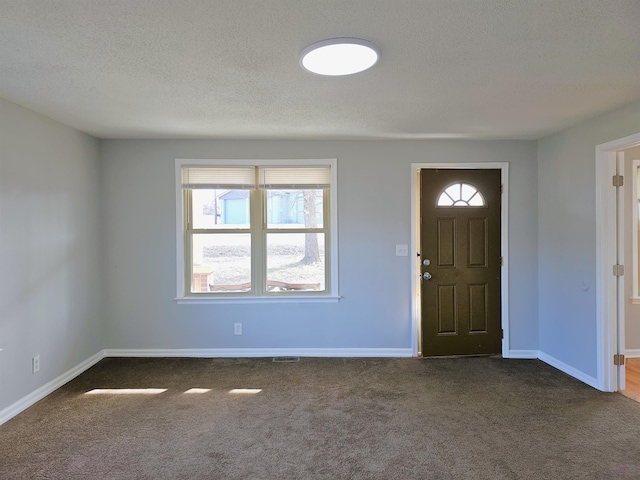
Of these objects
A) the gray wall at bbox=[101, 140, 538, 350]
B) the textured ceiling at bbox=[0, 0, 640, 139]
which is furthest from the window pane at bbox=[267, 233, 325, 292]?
the textured ceiling at bbox=[0, 0, 640, 139]

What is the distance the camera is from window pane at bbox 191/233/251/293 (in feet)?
13.3

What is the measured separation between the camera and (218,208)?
404 cm

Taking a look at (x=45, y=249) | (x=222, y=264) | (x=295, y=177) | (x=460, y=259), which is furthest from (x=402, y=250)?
(x=45, y=249)

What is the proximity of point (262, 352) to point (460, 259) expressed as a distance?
241 centimetres

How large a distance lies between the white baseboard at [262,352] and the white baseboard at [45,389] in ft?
0.81

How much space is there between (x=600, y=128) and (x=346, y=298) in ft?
9.16

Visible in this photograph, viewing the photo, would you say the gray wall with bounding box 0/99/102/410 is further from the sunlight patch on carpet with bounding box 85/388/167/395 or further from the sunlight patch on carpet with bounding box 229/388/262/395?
the sunlight patch on carpet with bounding box 229/388/262/395

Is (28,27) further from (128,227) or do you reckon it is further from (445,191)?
(445,191)

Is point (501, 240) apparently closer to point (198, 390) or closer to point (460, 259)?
point (460, 259)

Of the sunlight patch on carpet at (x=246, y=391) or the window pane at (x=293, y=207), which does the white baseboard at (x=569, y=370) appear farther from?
the sunlight patch on carpet at (x=246, y=391)

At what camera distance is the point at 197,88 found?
246cm

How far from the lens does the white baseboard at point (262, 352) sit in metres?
3.95

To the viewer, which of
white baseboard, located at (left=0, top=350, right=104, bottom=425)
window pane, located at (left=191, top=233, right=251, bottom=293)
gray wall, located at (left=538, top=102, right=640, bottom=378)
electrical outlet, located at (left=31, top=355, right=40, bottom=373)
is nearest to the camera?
white baseboard, located at (left=0, top=350, right=104, bottom=425)

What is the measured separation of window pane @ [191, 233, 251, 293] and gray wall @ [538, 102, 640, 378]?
10.5 feet
